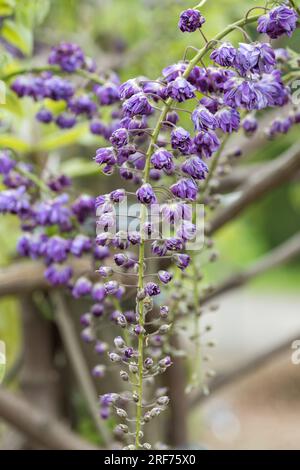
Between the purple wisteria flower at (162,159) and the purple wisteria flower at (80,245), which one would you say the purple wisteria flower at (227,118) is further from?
the purple wisteria flower at (80,245)

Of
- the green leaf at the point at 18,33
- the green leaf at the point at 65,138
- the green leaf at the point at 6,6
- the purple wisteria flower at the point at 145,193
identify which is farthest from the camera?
the green leaf at the point at 65,138

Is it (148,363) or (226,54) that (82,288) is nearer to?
(148,363)

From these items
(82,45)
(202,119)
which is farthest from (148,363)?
(82,45)

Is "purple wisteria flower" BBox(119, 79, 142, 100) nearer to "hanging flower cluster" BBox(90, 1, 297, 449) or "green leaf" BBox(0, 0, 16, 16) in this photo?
"hanging flower cluster" BBox(90, 1, 297, 449)

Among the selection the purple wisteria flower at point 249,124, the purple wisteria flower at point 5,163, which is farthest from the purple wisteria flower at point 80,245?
the purple wisteria flower at point 249,124
